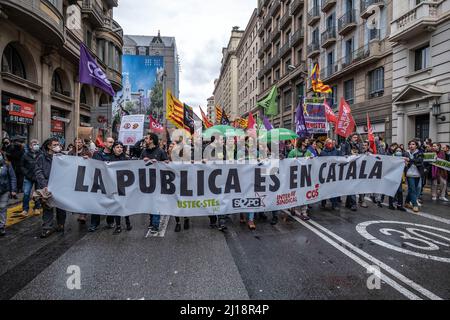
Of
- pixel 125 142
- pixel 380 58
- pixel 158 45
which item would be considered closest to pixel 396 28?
pixel 380 58

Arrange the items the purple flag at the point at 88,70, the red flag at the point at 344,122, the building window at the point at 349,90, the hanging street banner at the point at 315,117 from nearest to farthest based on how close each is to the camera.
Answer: the purple flag at the point at 88,70
the red flag at the point at 344,122
the hanging street banner at the point at 315,117
the building window at the point at 349,90

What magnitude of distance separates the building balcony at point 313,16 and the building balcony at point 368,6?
6.93 m

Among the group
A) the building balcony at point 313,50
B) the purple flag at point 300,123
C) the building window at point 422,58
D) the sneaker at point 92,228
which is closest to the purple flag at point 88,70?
the sneaker at point 92,228

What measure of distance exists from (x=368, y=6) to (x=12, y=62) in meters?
21.3

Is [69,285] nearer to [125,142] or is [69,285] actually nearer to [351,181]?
[351,181]

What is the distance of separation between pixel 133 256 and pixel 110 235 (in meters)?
1.32

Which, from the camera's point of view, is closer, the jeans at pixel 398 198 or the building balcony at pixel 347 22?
the jeans at pixel 398 198

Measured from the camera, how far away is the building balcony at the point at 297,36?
29.8 metres

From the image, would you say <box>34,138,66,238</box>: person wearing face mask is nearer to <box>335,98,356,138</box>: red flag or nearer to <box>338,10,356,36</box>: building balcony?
<box>335,98,356,138</box>: red flag

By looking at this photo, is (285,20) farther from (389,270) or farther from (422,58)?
(389,270)

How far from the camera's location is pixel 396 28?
16.4 meters

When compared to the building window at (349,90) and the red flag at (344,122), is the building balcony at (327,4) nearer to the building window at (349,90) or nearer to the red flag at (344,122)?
the building window at (349,90)

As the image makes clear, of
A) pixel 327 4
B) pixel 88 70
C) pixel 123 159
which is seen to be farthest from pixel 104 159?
pixel 327 4

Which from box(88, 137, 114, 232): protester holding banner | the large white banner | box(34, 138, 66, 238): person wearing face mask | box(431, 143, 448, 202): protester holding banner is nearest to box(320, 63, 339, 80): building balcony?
box(431, 143, 448, 202): protester holding banner
